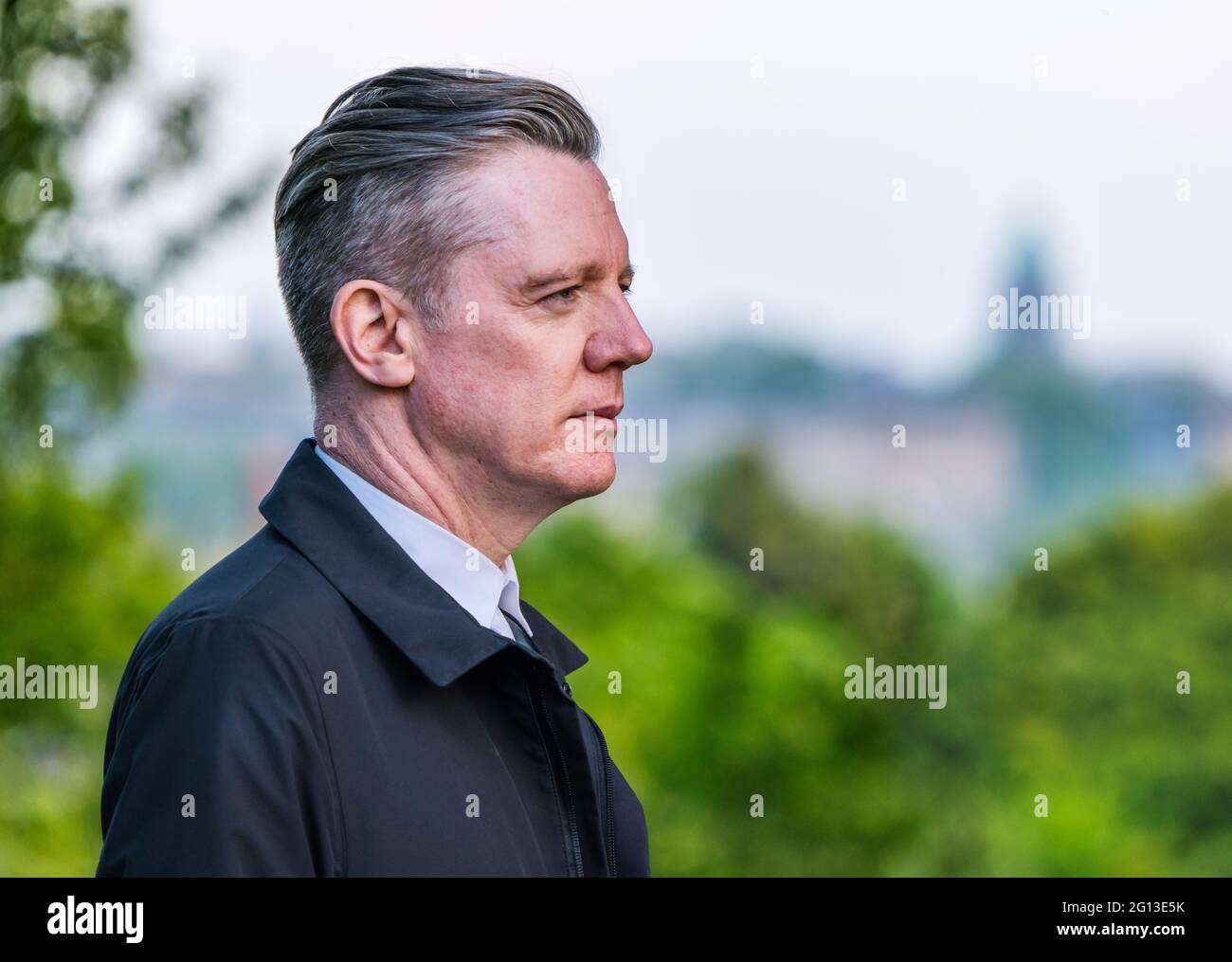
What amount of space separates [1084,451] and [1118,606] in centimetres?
402

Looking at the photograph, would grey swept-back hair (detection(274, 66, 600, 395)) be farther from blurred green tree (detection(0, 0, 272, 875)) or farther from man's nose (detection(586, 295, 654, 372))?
blurred green tree (detection(0, 0, 272, 875))

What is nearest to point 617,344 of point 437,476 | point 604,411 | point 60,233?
point 604,411

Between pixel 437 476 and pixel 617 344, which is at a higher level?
pixel 617 344

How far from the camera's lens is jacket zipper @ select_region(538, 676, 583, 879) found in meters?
1.66

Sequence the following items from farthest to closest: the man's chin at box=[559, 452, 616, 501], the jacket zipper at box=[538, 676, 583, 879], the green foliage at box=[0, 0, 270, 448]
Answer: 1. the green foliage at box=[0, 0, 270, 448]
2. the man's chin at box=[559, 452, 616, 501]
3. the jacket zipper at box=[538, 676, 583, 879]

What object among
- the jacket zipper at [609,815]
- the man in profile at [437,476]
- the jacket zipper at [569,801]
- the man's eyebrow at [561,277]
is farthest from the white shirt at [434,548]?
the man's eyebrow at [561,277]

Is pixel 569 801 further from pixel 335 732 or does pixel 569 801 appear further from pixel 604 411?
pixel 604 411

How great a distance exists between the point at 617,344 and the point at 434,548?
0.35m

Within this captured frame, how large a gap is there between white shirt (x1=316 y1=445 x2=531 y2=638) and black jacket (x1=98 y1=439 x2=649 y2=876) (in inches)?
1.9

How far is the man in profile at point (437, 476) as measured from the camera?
4.88 feet

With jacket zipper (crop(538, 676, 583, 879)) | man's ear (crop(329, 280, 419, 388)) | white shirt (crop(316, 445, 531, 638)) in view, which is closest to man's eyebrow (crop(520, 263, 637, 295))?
man's ear (crop(329, 280, 419, 388))

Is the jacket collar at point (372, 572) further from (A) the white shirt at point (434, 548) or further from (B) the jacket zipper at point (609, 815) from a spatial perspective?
(B) the jacket zipper at point (609, 815)

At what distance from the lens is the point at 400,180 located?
5.73 ft

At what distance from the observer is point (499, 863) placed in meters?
1.53
